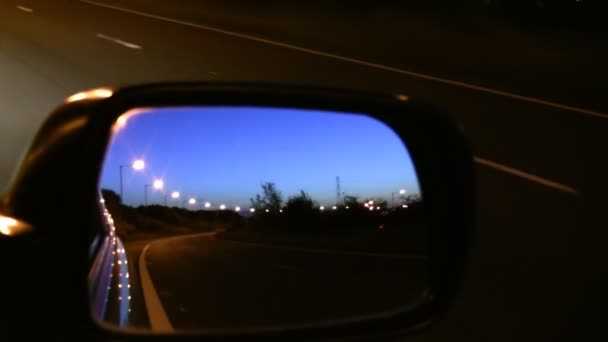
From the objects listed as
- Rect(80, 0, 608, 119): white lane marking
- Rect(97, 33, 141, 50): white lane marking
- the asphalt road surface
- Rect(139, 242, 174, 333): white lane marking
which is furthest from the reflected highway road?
Rect(97, 33, 141, 50): white lane marking

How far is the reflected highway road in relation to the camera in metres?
2.54

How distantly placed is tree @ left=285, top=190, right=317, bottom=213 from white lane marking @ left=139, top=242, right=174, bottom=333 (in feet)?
1.31

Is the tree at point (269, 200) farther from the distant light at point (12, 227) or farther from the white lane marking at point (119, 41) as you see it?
the white lane marking at point (119, 41)

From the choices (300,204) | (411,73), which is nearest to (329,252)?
(300,204)

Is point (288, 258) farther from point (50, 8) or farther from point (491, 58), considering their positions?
point (50, 8)

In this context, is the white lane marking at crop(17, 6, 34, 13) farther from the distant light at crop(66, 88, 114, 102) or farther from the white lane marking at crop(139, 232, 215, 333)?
the distant light at crop(66, 88, 114, 102)

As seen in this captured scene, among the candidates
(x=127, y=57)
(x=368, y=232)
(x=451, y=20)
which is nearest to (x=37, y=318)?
(x=368, y=232)

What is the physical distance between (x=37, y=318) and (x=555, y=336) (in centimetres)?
485

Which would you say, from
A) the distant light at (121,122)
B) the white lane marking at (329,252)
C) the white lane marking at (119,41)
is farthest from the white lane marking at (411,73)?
the distant light at (121,122)

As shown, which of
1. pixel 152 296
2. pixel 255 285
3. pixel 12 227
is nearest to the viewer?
pixel 12 227

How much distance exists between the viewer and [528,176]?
12.3 meters

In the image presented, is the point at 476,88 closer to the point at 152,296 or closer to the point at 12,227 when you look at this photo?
the point at 152,296

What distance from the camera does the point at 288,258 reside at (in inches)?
107

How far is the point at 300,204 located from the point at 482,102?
586 inches
